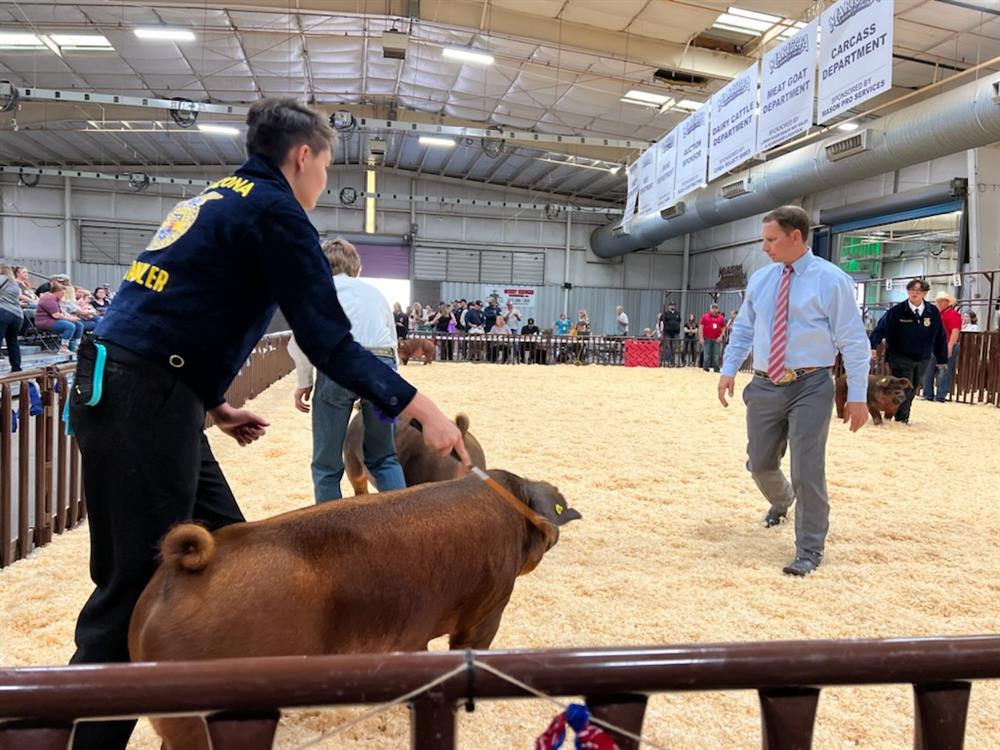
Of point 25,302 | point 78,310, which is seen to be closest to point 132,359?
point 25,302

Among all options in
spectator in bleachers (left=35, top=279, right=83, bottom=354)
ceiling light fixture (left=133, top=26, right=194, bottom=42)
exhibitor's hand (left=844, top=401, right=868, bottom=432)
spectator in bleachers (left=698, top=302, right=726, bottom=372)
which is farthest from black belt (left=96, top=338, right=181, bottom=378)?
spectator in bleachers (left=698, top=302, right=726, bottom=372)

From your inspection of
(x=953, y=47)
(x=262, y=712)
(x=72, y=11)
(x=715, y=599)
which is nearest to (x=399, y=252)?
(x=72, y=11)

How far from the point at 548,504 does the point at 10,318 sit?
1014cm

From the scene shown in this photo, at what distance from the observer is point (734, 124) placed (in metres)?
9.44

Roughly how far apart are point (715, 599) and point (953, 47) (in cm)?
1466

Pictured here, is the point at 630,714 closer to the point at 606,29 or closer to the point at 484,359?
the point at 606,29

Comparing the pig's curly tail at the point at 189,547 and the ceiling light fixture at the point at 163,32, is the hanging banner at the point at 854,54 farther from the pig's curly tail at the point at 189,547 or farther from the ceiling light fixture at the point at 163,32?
the ceiling light fixture at the point at 163,32

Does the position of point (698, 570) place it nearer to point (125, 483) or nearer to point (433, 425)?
point (433, 425)

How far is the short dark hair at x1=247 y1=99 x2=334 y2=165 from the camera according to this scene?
1738 millimetres

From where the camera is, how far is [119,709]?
81 cm

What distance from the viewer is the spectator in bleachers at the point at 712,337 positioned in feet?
63.8

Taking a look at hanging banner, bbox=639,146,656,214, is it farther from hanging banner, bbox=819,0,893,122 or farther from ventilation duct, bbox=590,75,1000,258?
hanging banner, bbox=819,0,893,122

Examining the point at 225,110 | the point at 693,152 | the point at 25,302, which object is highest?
the point at 225,110

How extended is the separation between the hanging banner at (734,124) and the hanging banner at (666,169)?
1334mm
